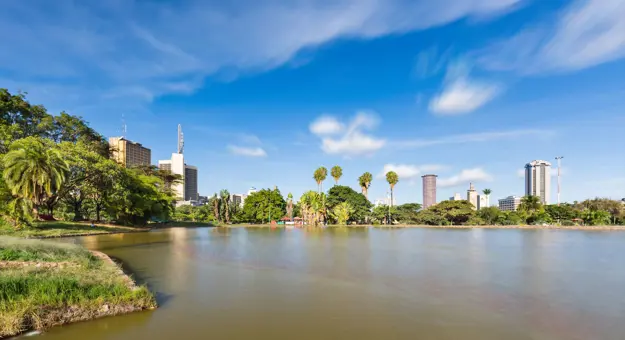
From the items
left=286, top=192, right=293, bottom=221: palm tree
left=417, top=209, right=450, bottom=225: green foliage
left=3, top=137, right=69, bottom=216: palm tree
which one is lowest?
left=417, top=209, right=450, bottom=225: green foliage

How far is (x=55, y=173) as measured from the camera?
26094mm

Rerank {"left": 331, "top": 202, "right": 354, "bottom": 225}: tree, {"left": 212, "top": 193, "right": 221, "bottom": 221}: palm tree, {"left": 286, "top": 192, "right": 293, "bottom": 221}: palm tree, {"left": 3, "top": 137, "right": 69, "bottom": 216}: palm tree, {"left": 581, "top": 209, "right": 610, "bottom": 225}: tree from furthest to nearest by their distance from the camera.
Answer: {"left": 286, "top": 192, "right": 293, "bottom": 221}: palm tree, {"left": 212, "top": 193, "right": 221, "bottom": 221}: palm tree, {"left": 331, "top": 202, "right": 354, "bottom": 225}: tree, {"left": 581, "top": 209, "right": 610, "bottom": 225}: tree, {"left": 3, "top": 137, "right": 69, "bottom": 216}: palm tree

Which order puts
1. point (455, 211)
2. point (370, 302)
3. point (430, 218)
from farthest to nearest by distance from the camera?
point (430, 218), point (455, 211), point (370, 302)

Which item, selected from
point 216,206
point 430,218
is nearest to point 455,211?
point 430,218

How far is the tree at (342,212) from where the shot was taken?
70.4 metres

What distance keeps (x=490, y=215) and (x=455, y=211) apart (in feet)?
30.8

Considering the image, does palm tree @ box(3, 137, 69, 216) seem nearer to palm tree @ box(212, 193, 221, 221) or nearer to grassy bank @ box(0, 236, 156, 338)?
grassy bank @ box(0, 236, 156, 338)

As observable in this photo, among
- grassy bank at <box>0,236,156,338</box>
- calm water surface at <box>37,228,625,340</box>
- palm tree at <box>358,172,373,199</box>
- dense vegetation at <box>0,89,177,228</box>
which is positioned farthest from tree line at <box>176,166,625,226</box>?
grassy bank at <box>0,236,156,338</box>

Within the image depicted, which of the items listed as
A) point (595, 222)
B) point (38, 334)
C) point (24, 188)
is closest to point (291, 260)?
point (38, 334)

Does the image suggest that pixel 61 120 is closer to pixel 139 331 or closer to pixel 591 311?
pixel 139 331

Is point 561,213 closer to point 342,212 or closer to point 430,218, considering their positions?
point 430,218

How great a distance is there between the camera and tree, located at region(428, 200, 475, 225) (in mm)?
69812

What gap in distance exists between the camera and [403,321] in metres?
8.45

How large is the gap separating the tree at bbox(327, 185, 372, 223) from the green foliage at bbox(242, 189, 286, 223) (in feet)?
38.8
